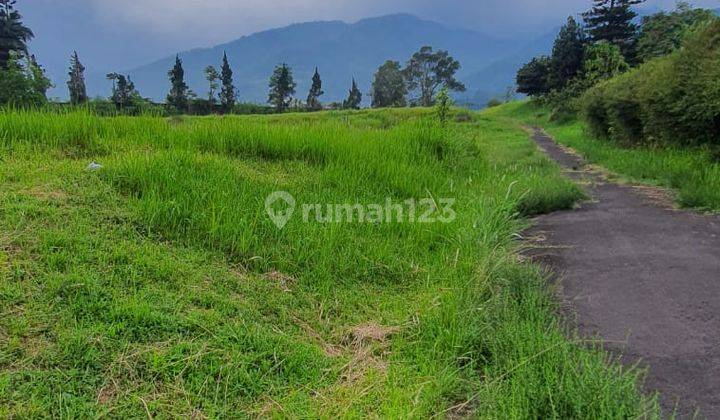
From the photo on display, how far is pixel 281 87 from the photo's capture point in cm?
4941

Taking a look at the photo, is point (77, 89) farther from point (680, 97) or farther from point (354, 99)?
point (354, 99)

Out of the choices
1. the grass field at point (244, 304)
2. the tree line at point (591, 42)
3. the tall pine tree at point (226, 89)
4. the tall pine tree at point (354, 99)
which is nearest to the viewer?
the grass field at point (244, 304)

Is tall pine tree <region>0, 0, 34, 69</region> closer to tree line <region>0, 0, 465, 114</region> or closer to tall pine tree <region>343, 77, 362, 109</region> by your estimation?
tree line <region>0, 0, 465, 114</region>

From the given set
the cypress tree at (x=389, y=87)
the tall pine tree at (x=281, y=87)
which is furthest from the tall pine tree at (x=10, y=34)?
the cypress tree at (x=389, y=87)

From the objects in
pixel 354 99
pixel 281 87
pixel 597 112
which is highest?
pixel 281 87

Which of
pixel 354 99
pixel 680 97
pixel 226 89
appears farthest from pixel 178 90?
pixel 680 97

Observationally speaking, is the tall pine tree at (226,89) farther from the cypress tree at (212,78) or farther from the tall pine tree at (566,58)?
the tall pine tree at (566,58)

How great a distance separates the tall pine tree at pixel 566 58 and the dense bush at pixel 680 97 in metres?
28.5

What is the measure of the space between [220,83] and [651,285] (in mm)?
49365

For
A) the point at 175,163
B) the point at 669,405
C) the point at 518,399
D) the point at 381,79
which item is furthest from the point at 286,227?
the point at 381,79

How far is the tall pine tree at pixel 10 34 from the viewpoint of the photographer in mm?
37312

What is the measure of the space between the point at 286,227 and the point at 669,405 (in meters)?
2.37

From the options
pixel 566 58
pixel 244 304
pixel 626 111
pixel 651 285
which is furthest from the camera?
pixel 566 58

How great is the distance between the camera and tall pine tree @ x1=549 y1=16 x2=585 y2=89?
36469 mm
